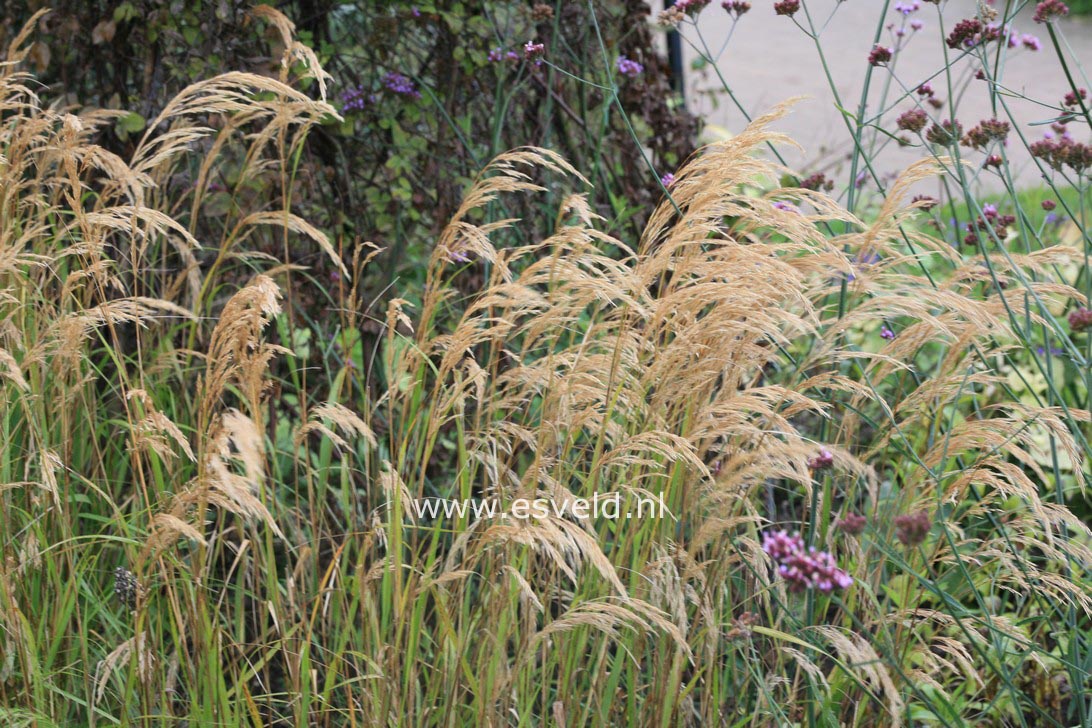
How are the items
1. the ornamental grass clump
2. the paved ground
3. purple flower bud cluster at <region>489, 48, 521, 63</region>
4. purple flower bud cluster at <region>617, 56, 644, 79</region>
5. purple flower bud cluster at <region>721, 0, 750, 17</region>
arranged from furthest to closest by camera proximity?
the paved ground < purple flower bud cluster at <region>617, 56, 644, 79</region> < purple flower bud cluster at <region>489, 48, 521, 63</region> < purple flower bud cluster at <region>721, 0, 750, 17</region> < the ornamental grass clump

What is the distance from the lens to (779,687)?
82.4 inches

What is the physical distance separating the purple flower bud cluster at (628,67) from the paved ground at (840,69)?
283 cm

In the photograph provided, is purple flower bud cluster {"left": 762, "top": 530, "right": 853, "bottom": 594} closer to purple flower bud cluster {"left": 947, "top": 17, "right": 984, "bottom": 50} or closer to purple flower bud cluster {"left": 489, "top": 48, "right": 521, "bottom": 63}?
purple flower bud cluster {"left": 947, "top": 17, "right": 984, "bottom": 50}

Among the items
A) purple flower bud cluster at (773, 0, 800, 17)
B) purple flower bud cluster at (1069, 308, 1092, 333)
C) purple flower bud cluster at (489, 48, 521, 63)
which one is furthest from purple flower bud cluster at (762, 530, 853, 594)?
purple flower bud cluster at (489, 48, 521, 63)

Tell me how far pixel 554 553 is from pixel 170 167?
1.79 metres

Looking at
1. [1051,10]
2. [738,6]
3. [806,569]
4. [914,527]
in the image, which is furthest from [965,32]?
[806,569]

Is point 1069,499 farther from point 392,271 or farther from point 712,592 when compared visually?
point 392,271

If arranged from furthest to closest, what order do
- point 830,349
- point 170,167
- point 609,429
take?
point 170,167 → point 609,429 → point 830,349

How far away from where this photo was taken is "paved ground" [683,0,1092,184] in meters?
7.24

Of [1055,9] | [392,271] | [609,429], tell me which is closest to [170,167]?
[392,271]

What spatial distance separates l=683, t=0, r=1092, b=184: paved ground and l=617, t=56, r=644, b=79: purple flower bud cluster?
2.83 metres

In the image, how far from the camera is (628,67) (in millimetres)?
3297

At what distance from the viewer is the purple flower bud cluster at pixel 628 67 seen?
130 inches

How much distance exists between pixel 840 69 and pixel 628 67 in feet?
18.9
